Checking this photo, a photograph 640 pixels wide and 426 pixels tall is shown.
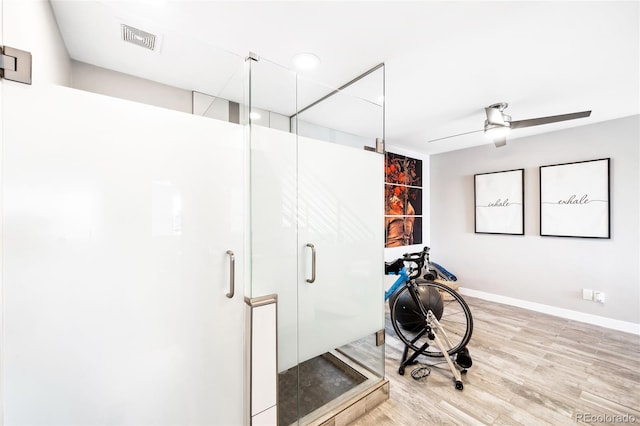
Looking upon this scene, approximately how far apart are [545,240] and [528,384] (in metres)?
2.41

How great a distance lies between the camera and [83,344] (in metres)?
1.02

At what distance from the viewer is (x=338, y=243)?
1800 mm

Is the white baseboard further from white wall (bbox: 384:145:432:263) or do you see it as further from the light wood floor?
white wall (bbox: 384:145:432:263)

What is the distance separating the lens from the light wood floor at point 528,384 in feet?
5.82

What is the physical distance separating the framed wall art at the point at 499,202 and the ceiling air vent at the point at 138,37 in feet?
15.0

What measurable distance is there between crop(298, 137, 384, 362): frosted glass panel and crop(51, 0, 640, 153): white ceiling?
20.3 inches

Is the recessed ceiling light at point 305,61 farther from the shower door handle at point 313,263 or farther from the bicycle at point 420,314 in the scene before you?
the bicycle at point 420,314

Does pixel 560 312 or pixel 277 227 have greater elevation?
pixel 277 227

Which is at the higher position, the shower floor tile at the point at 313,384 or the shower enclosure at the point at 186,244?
the shower enclosure at the point at 186,244

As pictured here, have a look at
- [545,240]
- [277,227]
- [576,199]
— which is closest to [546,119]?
[576,199]

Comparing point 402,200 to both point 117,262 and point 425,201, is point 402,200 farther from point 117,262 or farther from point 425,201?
point 117,262

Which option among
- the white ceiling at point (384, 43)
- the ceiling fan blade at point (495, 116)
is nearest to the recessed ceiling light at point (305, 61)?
the white ceiling at point (384, 43)

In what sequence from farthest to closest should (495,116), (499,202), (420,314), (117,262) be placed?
1. (499,202)
2. (495,116)
3. (420,314)
4. (117,262)

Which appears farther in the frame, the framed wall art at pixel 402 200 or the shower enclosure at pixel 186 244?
the framed wall art at pixel 402 200
